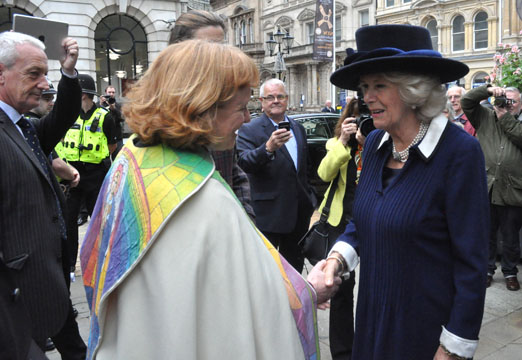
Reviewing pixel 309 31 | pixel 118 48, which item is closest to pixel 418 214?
pixel 118 48

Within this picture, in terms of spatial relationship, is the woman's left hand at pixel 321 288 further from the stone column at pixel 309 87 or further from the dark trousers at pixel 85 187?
the stone column at pixel 309 87

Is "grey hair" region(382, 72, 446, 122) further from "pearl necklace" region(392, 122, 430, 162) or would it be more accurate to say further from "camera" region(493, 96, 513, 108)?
"camera" region(493, 96, 513, 108)

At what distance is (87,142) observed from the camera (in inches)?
211

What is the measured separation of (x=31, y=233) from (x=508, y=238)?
4.69 meters

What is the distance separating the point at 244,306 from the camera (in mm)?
1294

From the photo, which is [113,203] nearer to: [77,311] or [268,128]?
[268,128]

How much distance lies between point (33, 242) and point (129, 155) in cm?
115

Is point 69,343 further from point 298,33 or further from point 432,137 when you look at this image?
point 298,33

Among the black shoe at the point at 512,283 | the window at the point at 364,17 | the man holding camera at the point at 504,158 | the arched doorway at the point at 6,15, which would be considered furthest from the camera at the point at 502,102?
the window at the point at 364,17

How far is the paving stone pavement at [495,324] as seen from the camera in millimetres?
3576

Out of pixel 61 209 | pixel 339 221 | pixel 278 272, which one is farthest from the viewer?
pixel 339 221

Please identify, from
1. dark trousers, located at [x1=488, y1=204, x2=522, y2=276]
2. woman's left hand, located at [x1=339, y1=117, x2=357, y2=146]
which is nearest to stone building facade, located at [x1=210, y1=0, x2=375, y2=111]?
dark trousers, located at [x1=488, y1=204, x2=522, y2=276]

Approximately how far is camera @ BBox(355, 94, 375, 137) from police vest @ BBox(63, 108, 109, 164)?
3264mm

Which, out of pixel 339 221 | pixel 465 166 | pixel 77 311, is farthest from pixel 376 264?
pixel 77 311
